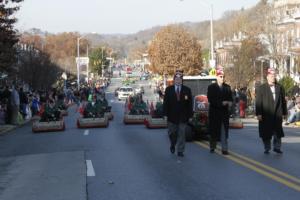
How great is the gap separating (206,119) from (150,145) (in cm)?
202

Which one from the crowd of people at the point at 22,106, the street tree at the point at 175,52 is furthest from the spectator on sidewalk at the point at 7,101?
the street tree at the point at 175,52

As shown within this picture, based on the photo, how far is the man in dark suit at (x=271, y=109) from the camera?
50.0 feet

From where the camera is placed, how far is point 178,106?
15.3 metres

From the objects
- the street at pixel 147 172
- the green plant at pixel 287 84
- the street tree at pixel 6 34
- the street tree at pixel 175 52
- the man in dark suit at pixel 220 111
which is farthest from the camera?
the street tree at pixel 175 52

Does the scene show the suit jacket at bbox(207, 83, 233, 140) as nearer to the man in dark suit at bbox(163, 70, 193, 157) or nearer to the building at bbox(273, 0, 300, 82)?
the man in dark suit at bbox(163, 70, 193, 157)

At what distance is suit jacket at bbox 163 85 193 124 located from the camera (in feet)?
50.2

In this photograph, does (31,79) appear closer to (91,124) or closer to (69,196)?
(91,124)

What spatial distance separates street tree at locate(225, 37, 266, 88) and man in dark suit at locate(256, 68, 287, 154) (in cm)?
3771

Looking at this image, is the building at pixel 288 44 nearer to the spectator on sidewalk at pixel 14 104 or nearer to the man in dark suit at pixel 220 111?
the spectator on sidewalk at pixel 14 104

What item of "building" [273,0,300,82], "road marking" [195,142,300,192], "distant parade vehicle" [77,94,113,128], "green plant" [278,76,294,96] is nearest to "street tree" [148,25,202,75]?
"building" [273,0,300,82]

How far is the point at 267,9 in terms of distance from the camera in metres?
59.4

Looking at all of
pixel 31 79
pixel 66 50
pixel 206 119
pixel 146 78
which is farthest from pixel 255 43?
pixel 146 78

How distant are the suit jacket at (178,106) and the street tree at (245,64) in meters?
37.9

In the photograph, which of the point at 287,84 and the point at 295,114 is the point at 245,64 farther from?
the point at 295,114
